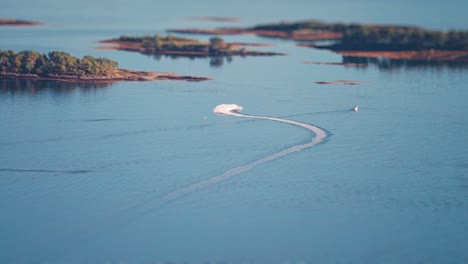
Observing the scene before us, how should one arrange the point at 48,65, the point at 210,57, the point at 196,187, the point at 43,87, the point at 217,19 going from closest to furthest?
the point at 196,187, the point at 43,87, the point at 48,65, the point at 210,57, the point at 217,19

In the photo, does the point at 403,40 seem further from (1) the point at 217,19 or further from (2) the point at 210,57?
(1) the point at 217,19

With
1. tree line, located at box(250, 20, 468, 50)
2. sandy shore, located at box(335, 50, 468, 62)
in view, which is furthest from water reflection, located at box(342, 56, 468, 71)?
tree line, located at box(250, 20, 468, 50)

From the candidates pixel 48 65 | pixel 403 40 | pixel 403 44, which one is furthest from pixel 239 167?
pixel 403 40

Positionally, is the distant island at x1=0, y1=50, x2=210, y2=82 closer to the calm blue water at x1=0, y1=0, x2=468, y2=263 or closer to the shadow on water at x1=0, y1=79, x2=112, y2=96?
the shadow on water at x1=0, y1=79, x2=112, y2=96

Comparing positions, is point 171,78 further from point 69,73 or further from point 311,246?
point 311,246

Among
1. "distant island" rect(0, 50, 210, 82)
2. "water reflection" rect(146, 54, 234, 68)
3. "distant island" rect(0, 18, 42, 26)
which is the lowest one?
"distant island" rect(0, 50, 210, 82)

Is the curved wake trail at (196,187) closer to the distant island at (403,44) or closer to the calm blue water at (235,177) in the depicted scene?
the calm blue water at (235,177)
